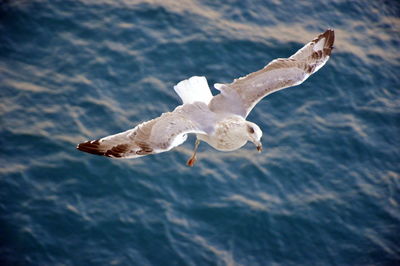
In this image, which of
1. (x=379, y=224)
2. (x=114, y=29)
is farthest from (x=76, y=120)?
(x=379, y=224)

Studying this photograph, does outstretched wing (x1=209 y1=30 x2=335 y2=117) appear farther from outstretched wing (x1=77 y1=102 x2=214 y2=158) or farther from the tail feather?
outstretched wing (x1=77 y1=102 x2=214 y2=158)

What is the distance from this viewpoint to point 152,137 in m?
9.55

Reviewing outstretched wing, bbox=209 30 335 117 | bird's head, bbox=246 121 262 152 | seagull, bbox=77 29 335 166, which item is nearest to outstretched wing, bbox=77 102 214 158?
seagull, bbox=77 29 335 166

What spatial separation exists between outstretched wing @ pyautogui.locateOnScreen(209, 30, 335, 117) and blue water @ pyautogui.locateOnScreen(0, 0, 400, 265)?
3321 millimetres

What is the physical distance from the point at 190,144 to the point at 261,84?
372 centimetres

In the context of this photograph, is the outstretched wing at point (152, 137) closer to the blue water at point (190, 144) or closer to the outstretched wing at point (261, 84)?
the outstretched wing at point (261, 84)

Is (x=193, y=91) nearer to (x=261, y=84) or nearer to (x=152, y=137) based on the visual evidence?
(x=261, y=84)

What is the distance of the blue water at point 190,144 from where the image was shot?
43.7ft

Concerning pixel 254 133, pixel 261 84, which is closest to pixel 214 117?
pixel 254 133

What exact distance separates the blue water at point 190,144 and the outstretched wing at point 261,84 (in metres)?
3.32

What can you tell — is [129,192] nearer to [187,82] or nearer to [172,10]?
[187,82]

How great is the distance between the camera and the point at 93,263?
12891mm

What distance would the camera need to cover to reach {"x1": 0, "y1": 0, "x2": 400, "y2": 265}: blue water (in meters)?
13.3

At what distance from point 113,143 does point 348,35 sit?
9.74 meters
